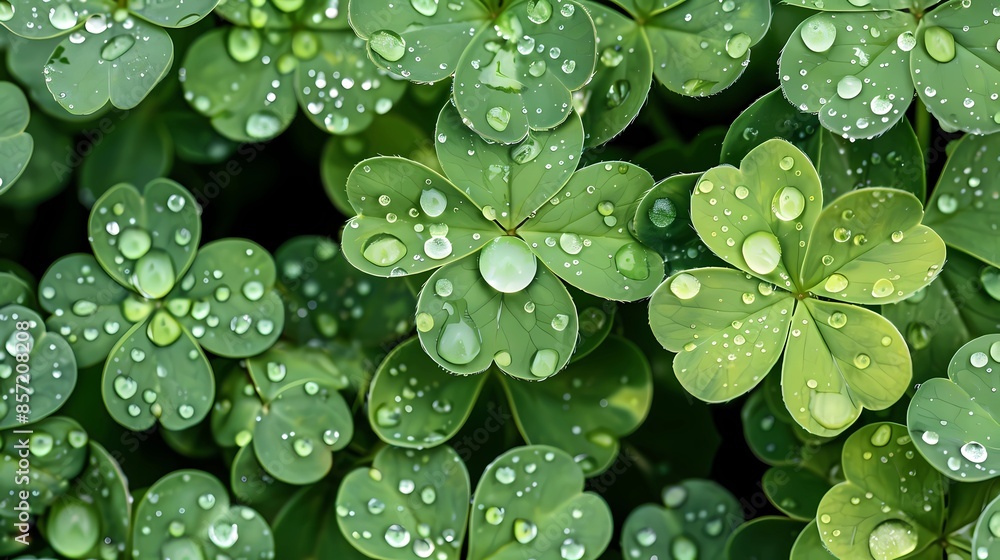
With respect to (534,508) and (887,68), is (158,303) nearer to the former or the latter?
(534,508)

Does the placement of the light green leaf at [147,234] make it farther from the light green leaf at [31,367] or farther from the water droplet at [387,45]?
the water droplet at [387,45]

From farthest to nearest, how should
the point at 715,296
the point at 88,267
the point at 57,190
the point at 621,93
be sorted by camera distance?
the point at 57,190 < the point at 88,267 < the point at 621,93 < the point at 715,296

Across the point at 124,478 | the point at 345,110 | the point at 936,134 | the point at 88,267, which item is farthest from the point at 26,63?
the point at 936,134

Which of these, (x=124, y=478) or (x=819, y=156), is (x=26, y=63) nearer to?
(x=124, y=478)

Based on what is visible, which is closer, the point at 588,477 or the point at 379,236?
the point at 379,236

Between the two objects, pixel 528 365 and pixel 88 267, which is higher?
pixel 528 365

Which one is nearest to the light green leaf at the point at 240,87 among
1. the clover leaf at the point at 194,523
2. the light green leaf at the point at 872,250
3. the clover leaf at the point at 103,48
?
the clover leaf at the point at 103,48

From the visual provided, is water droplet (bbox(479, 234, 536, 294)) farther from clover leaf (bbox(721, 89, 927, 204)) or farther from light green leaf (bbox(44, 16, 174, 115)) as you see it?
light green leaf (bbox(44, 16, 174, 115))

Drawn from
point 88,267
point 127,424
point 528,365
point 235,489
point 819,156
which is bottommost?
point 235,489

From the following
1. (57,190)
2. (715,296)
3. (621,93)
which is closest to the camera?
(715,296)
